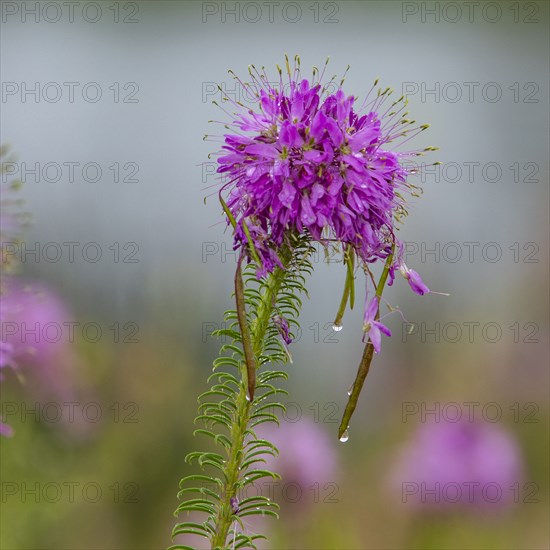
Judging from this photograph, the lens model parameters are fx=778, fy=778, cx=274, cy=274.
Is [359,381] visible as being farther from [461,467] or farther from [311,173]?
[461,467]

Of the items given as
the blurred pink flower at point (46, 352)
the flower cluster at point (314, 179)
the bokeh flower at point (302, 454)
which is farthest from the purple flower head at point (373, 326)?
the bokeh flower at point (302, 454)

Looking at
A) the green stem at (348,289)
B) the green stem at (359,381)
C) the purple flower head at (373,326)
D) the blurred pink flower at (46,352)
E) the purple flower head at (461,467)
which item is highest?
the green stem at (348,289)

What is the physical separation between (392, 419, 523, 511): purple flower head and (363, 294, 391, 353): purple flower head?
98 centimetres

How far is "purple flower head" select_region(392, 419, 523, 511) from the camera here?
62.2 inches

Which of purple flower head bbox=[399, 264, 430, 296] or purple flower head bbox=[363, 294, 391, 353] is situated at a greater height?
purple flower head bbox=[399, 264, 430, 296]

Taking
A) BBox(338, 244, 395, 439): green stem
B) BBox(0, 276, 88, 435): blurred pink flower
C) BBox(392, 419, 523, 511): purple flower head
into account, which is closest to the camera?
BBox(338, 244, 395, 439): green stem

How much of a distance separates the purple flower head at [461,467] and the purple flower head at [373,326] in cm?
98

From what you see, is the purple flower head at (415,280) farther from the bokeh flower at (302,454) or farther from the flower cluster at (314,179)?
the bokeh flower at (302,454)

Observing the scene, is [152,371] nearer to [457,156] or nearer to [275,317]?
[275,317]

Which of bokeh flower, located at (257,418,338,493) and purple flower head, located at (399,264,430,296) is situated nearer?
purple flower head, located at (399,264,430,296)

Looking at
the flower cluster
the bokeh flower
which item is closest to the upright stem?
the flower cluster

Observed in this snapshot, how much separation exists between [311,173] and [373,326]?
0.14 m

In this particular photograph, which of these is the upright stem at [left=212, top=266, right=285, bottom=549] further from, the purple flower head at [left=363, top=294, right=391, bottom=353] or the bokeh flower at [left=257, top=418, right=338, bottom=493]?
the bokeh flower at [left=257, top=418, right=338, bottom=493]

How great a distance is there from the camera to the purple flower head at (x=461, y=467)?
62.2 inches
